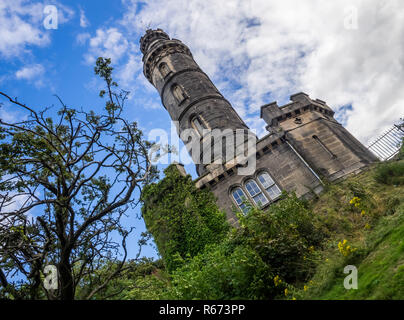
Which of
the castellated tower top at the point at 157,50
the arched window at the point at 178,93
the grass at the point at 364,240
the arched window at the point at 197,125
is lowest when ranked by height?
the grass at the point at 364,240

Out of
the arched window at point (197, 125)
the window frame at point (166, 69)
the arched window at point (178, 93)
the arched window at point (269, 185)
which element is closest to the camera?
the arched window at point (269, 185)

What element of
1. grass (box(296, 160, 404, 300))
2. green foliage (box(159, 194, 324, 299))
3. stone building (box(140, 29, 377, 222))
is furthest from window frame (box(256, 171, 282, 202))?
green foliage (box(159, 194, 324, 299))

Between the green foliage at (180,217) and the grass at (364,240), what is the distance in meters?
4.87

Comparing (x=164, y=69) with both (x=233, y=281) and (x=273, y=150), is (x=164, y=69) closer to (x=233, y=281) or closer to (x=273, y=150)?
(x=273, y=150)

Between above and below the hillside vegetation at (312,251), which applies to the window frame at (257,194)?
above

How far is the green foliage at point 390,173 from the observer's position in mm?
10586

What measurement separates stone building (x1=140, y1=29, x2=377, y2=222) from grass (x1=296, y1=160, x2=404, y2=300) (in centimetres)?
164

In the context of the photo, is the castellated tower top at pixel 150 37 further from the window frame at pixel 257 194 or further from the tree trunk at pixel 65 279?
the tree trunk at pixel 65 279

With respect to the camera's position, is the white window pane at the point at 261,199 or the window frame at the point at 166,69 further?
the window frame at the point at 166,69

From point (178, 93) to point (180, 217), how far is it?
10869mm

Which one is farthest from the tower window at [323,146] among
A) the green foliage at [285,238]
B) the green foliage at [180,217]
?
the green foliage at [180,217]

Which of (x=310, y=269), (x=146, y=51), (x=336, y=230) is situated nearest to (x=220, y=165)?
(x=336, y=230)
